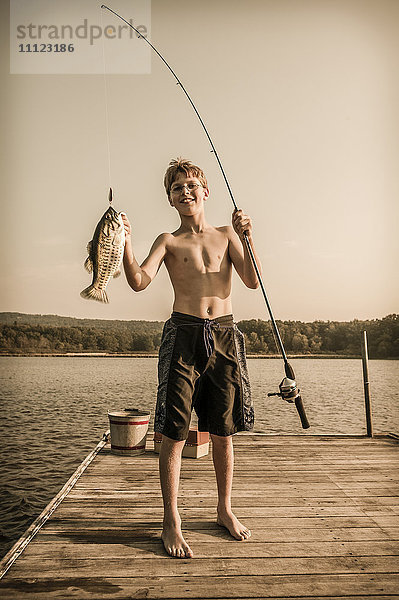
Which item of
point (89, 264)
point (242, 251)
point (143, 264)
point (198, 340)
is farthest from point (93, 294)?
point (242, 251)

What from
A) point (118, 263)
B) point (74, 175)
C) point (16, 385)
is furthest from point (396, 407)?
point (118, 263)

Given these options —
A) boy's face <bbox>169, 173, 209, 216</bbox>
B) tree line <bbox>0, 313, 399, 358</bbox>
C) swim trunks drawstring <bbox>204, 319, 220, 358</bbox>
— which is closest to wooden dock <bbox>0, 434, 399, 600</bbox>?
swim trunks drawstring <bbox>204, 319, 220, 358</bbox>

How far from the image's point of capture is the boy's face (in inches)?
104

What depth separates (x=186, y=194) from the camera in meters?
2.63

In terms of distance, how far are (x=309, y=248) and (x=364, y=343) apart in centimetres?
2021

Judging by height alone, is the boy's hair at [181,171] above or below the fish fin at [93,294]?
above

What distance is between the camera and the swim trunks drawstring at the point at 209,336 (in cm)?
250

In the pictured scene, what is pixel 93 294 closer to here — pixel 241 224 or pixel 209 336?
pixel 209 336

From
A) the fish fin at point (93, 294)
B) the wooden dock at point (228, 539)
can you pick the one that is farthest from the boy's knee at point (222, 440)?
the fish fin at point (93, 294)

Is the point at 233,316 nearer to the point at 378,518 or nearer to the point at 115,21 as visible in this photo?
the point at 378,518

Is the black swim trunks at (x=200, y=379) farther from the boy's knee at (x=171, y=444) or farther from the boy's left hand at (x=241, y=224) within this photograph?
the boy's left hand at (x=241, y=224)

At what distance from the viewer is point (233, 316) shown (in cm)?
268

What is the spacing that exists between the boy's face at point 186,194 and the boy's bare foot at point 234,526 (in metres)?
1.46

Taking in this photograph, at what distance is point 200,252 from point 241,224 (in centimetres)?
25
